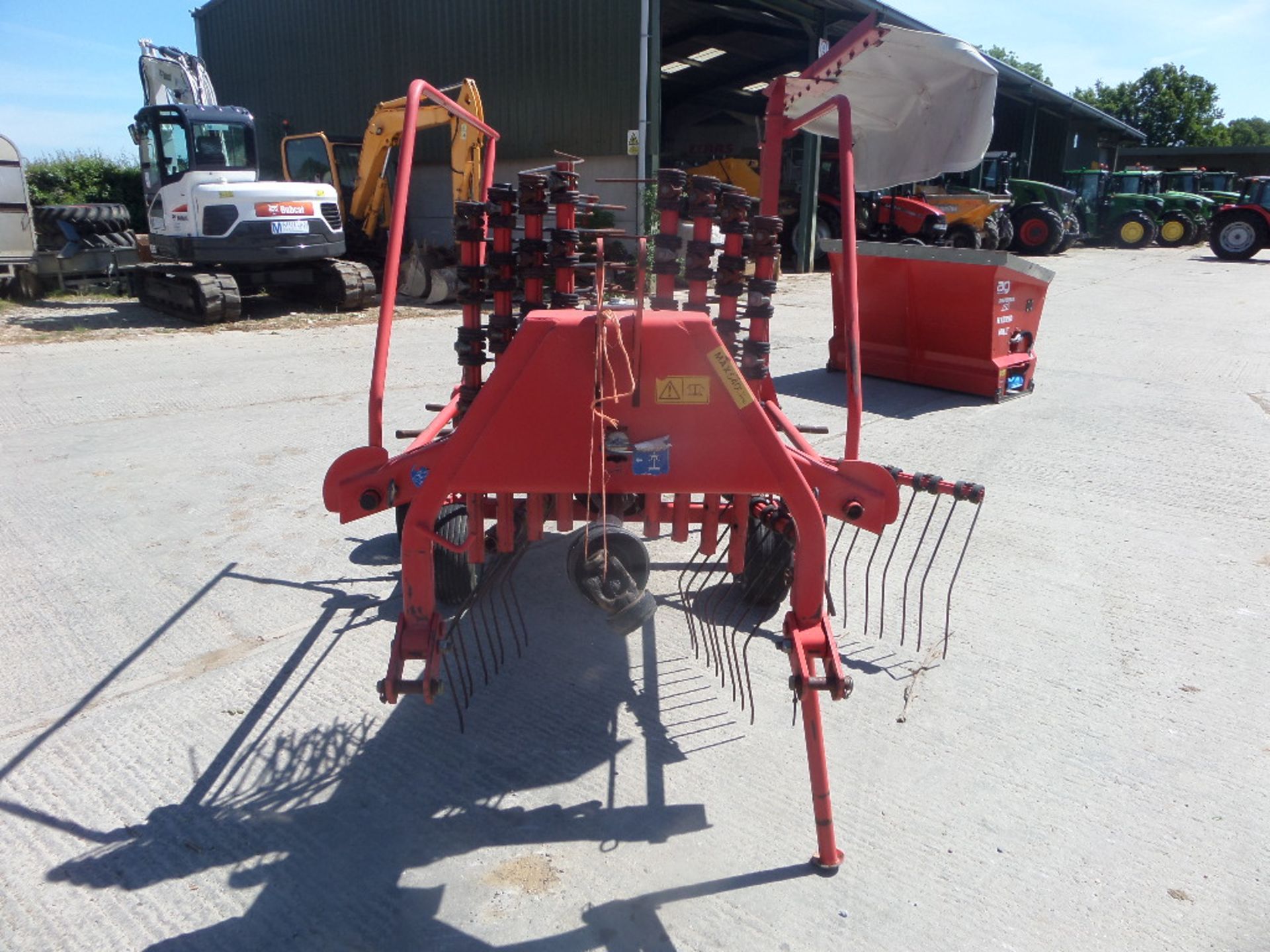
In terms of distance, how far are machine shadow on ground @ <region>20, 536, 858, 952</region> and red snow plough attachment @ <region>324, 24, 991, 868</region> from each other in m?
0.21

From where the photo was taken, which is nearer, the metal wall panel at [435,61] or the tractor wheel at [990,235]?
the metal wall panel at [435,61]

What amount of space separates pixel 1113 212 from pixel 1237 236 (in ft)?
16.3

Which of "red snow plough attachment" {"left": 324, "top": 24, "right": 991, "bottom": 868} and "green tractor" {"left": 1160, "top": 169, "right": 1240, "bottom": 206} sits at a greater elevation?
"green tractor" {"left": 1160, "top": 169, "right": 1240, "bottom": 206}

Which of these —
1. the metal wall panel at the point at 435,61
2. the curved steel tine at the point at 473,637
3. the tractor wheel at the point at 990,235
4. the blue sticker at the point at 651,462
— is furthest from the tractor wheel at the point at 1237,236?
the blue sticker at the point at 651,462

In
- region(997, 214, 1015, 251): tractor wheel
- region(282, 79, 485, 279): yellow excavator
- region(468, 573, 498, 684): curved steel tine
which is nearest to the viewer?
region(468, 573, 498, 684): curved steel tine

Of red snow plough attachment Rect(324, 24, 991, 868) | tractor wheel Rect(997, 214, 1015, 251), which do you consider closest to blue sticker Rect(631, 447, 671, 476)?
red snow plough attachment Rect(324, 24, 991, 868)

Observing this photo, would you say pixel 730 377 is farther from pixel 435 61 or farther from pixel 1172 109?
pixel 1172 109

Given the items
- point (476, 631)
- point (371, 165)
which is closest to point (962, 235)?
point (371, 165)

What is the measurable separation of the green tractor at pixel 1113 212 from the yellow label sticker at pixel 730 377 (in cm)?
2789

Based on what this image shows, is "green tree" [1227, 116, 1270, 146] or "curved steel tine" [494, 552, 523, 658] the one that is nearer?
"curved steel tine" [494, 552, 523, 658]

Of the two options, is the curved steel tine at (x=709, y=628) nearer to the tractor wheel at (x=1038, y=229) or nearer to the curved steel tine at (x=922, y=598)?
the curved steel tine at (x=922, y=598)

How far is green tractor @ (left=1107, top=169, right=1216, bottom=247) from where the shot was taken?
1056 inches

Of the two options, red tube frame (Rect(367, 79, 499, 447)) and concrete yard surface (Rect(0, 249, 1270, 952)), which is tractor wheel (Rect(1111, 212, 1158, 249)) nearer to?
concrete yard surface (Rect(0, 249, 1270, 952))

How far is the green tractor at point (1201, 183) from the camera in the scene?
28.2 m
